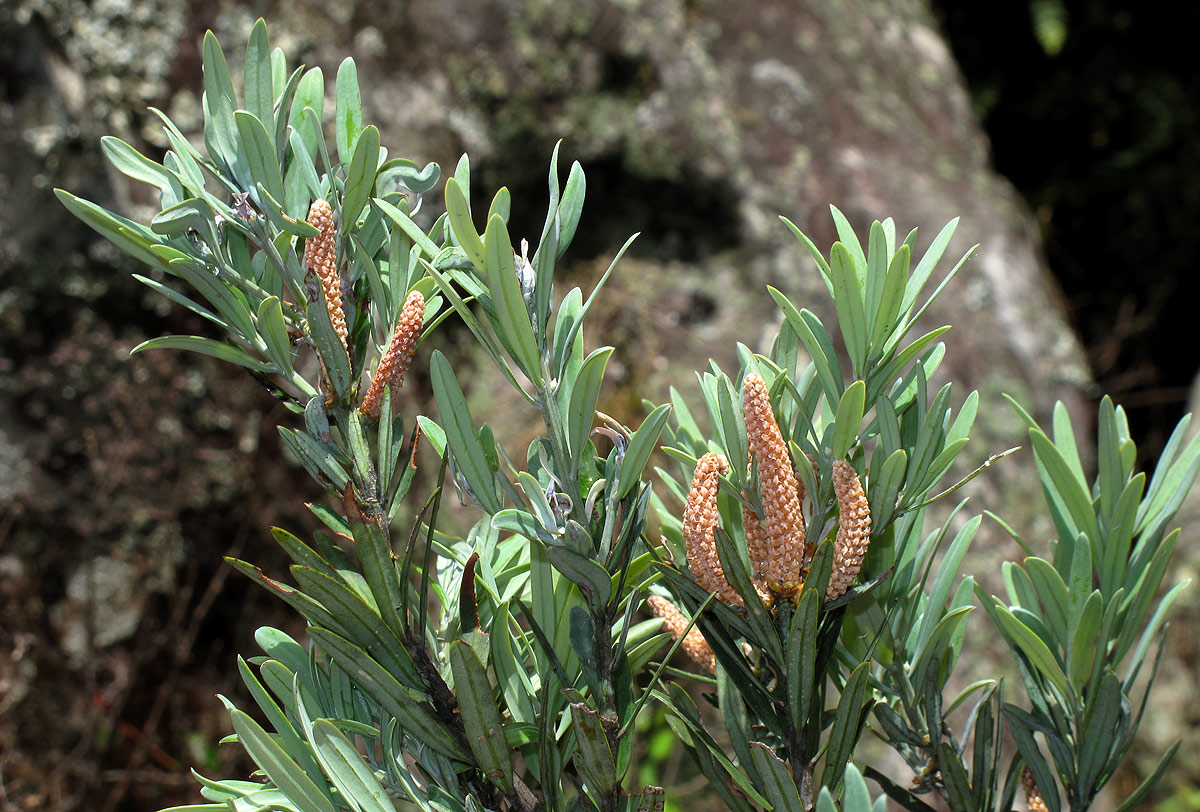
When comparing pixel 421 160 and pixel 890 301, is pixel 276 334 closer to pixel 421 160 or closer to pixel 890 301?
pixel 890 301

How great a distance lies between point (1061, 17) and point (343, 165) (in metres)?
2.28

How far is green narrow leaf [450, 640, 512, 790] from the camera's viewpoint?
302 mm


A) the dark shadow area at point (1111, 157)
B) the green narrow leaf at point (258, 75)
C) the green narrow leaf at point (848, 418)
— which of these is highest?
the green narrow leaf at point (258, 75)

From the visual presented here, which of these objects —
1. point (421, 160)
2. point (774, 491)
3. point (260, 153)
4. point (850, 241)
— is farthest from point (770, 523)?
point (421, 160)

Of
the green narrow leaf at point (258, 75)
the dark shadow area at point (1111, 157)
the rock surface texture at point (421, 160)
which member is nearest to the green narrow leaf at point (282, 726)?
the green narrow leaf at point (258, 75)

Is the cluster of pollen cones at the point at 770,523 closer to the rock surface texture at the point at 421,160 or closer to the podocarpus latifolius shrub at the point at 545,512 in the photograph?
the podocarpus latifolius shrub at the point at 545,512

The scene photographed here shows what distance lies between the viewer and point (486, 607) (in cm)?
38

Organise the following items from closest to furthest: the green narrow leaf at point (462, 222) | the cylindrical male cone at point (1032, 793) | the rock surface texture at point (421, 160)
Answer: the green narrow leaf at point (462, 222), the cylindrical male cone at point (1032, 793), the rock surface texture at point (421, 160)

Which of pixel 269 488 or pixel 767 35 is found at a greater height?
pixel 767 35

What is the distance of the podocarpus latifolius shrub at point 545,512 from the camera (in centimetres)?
31

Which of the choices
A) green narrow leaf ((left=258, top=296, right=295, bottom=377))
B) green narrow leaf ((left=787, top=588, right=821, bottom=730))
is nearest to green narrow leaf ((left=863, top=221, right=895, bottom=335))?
green narrow leaf ((left=787, top=588, right=821, bottom=730))

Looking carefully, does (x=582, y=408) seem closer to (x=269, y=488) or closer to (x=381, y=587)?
(x=381, y=587)

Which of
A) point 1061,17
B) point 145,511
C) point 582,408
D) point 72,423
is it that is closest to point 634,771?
point 145,511

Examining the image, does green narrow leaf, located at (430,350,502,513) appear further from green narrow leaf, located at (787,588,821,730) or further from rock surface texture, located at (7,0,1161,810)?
rock surface texture, located at (7,0,1161,810)
